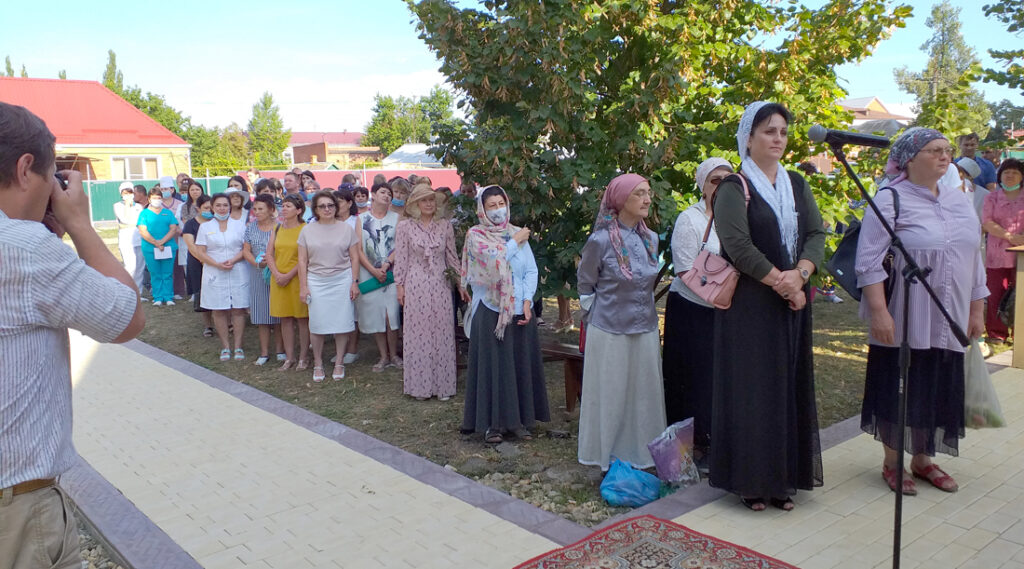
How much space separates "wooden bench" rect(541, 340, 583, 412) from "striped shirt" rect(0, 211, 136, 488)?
4634 mm

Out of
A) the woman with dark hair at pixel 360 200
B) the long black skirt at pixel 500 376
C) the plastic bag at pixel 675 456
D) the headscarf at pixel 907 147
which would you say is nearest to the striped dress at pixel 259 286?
the woman with dark hair at pixel 360 200

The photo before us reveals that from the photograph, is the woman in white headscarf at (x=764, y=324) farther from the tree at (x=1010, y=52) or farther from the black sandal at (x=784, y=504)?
the tree at (x=1010, y=52)

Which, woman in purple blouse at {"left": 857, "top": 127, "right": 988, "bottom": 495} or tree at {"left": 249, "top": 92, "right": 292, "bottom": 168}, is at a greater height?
tree at {"left": 249, "top": 92, "right": 292, "bottom": 168}

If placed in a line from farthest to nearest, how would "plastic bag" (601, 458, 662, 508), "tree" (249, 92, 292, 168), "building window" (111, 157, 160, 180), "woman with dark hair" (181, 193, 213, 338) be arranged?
"tree" (249, 92, 292, 168) → "building window" (111, 157, 160, 180) → "woman with dark hair" (181, 193, 213, 338) → "plastic bag" (601, 458, 662, 508)

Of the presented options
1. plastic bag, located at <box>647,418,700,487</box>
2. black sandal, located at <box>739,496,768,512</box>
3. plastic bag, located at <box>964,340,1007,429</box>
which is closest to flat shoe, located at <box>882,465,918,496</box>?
plastic bag, located at <box>964,340,1007,429</box>

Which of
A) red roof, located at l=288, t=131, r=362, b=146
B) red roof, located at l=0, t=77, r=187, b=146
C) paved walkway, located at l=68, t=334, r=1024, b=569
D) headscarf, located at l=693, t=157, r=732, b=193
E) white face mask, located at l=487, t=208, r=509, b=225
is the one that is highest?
red roof, located at l=288, t=131, r=362, b=146

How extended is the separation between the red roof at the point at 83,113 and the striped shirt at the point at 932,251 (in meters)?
46.2

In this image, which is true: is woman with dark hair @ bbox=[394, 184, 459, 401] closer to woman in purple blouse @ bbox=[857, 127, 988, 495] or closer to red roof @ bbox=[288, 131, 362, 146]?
woman in purple blouse @ bbox=[857, 127, 988, 495]

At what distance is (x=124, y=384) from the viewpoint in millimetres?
8281

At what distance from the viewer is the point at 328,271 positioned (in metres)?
8.27

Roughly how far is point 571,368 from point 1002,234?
5.20 metres

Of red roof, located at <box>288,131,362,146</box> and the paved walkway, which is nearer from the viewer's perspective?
the paved walkway

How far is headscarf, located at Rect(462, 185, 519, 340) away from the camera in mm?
6020

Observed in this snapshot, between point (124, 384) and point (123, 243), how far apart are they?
6.41 metres
